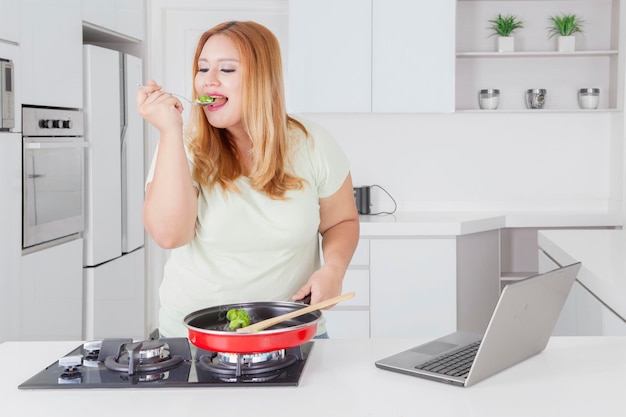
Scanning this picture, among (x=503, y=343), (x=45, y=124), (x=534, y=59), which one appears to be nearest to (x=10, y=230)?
(x=45, y=124)

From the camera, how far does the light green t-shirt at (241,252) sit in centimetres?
191

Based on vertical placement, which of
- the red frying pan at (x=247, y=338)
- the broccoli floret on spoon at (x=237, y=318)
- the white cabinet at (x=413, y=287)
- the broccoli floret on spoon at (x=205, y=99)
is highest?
the broccoli floret on spoon at (x=205, y=99)

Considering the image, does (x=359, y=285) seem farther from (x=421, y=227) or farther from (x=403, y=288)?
(x=421, y=227)

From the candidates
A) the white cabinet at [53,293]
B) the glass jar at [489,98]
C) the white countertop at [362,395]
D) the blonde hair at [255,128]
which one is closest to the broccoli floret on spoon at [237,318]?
the white countertop at [362,395]

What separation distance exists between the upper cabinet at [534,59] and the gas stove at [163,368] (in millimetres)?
3400

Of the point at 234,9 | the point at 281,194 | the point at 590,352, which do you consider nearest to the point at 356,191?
the point at 234,9

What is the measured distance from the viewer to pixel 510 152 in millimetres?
4789

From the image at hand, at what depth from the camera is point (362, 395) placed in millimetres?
1404

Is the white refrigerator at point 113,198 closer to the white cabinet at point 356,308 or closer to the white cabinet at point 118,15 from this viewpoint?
the white cabinet at point 118,15

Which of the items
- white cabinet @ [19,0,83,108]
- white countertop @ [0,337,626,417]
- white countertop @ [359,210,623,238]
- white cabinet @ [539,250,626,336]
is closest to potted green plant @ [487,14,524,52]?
white countertop @ [359,210,623,238]

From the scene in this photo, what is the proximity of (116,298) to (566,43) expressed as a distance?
2792mm

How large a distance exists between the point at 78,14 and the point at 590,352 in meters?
2.90

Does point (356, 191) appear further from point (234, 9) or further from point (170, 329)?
point (170, 329)

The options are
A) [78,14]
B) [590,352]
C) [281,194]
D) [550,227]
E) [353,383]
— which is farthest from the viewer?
[550,227]
